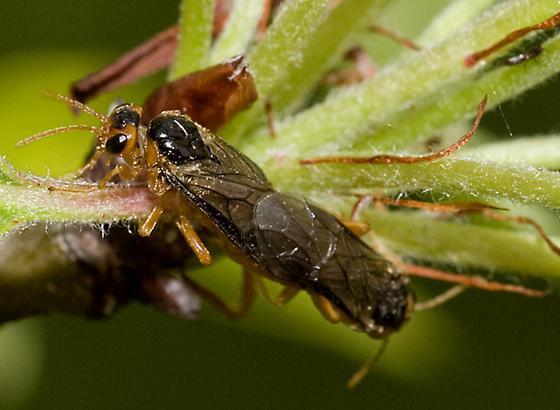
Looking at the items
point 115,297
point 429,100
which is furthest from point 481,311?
point 115,297

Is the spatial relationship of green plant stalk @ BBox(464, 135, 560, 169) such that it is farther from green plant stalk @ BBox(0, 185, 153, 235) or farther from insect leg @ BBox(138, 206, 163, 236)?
green plant stalk @ BBox(0, 185, 153, 235)

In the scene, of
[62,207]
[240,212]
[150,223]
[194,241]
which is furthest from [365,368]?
[62,207]

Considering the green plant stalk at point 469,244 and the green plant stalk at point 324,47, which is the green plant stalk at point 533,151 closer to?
the green plant stalk at point 469,244

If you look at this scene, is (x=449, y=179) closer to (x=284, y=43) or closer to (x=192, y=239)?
(x=284, y=43)

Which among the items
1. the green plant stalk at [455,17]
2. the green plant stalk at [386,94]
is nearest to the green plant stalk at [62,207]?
the green plant stalk at [386,94]

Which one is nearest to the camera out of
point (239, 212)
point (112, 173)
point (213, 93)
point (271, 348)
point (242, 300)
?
point (213, 93)

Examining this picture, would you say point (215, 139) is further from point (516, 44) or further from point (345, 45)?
point (516, 44)
